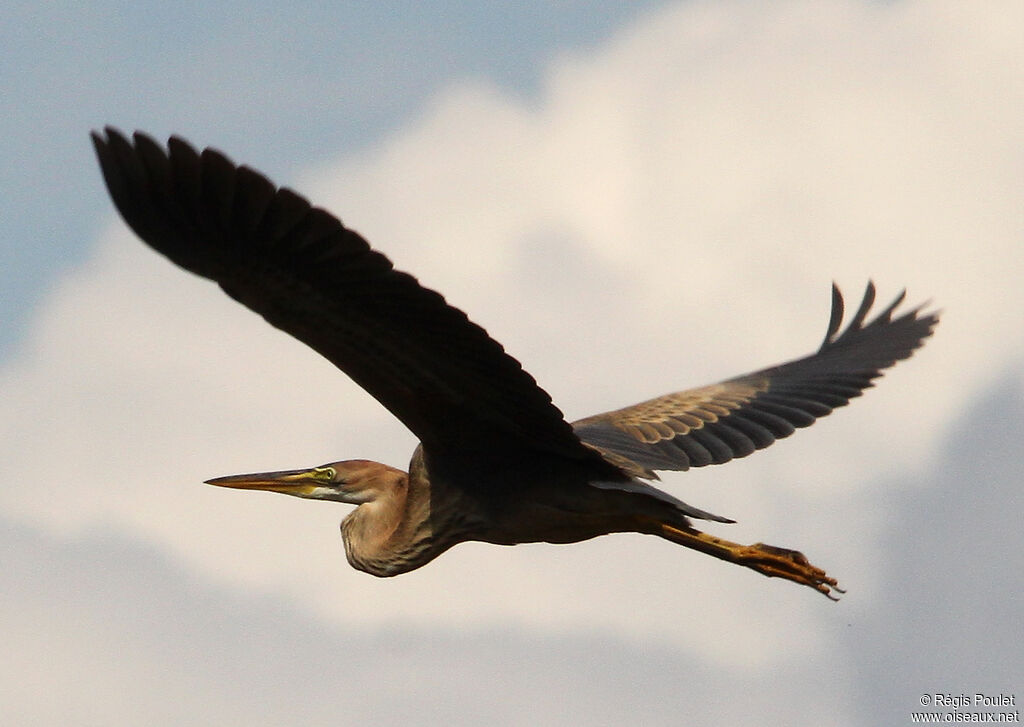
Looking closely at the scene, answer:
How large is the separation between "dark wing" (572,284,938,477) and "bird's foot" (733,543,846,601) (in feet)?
1.81

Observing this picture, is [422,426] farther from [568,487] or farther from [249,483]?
[249,483]

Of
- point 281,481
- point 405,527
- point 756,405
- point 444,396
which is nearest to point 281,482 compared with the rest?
point 281,481

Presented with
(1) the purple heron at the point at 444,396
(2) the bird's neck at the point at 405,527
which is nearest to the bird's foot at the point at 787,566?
(1) the purple heron at the point at 444,396

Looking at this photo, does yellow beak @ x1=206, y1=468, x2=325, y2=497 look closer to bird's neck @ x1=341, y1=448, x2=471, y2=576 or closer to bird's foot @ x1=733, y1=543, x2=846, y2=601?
bird's neck @ x1=341, y1=448, x2=471, y2=576

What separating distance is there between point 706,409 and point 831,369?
1.00 meters

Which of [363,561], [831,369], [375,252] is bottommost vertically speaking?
[363,561]

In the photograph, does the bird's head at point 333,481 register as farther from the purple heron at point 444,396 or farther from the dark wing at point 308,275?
the dark wing at point 308,275

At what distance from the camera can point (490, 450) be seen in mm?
8203

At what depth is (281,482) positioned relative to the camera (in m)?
9.49

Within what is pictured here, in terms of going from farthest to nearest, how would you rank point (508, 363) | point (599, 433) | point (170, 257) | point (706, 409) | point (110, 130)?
point (706, 409) → point (599, 433) → point (508, 363) → point (170, 257) → point (110, 130)

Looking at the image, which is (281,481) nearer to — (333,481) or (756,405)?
(333,481)

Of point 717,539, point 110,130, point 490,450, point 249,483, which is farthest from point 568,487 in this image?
point 110,130

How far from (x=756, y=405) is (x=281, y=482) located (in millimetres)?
2830

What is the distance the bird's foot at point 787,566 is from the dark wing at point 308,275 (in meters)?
1.84
